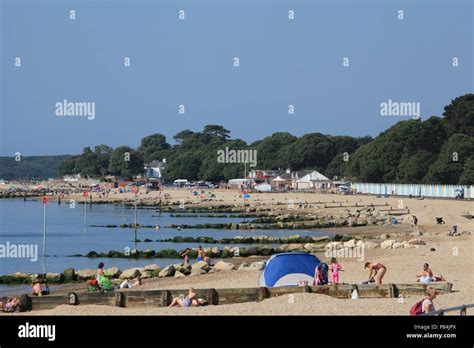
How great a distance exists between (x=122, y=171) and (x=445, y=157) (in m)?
113

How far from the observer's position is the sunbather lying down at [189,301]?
1823 cm

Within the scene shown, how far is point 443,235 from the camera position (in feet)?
133

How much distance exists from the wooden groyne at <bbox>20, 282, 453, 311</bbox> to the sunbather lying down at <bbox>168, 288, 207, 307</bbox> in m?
0.18

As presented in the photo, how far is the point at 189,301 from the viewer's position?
18312mm

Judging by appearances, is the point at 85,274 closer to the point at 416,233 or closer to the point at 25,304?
the point at 25,304

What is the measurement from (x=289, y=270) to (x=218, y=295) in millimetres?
2346

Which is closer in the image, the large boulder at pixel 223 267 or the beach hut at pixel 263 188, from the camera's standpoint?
the large boulder at pixel 223 267

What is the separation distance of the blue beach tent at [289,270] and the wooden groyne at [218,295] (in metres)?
1.39

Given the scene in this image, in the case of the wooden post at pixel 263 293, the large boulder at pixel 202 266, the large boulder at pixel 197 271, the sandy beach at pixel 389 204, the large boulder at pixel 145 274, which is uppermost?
the sandy beach at pixel 389 204

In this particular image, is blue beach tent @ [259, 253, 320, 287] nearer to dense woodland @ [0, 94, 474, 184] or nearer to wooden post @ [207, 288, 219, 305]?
wooden post @ [207, 288, 219, 305]

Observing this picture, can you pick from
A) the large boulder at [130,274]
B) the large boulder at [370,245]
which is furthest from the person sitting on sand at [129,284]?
the large boulder at [370,245]

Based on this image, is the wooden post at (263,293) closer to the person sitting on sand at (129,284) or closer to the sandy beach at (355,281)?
the sandy beach at (355,281)
